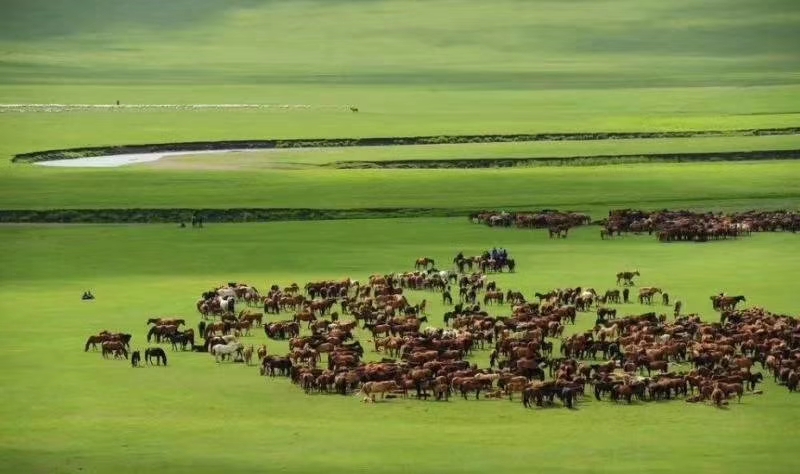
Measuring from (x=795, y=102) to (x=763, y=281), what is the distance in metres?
51.4

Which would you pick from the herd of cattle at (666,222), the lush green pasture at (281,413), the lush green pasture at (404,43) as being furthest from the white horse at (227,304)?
the lush green pasture at (404,43)

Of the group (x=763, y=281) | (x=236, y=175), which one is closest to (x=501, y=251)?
(x=763, y=281)

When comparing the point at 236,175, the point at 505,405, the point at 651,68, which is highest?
the point at 651,68

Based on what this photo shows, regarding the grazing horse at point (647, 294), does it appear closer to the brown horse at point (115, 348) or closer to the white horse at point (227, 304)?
the white horse at point (227, 304)

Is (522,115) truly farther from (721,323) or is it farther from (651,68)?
(721,323)

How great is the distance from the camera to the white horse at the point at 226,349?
25.8 m

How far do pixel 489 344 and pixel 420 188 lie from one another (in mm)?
22828

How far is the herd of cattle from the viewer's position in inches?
1558

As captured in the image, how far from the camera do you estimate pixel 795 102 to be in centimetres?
8269

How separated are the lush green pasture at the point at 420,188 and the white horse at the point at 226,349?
19.8 metres

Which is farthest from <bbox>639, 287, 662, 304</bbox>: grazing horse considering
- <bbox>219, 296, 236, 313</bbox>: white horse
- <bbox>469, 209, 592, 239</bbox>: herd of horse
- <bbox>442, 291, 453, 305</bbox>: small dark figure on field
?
<bbox>469, 209, 592, 239</bbox>: herd of horse

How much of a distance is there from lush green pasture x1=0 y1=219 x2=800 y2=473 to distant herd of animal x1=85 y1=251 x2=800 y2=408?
32cm

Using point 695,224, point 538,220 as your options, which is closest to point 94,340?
point 538,220

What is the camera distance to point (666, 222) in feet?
134
